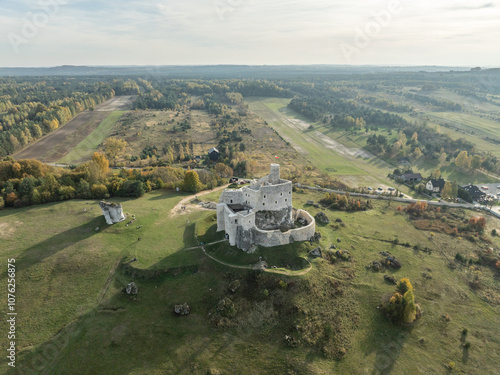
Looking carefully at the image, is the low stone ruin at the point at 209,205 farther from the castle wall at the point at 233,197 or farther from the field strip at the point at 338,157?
the field strip at the point at 338,157

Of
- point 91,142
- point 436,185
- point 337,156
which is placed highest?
point 91,142

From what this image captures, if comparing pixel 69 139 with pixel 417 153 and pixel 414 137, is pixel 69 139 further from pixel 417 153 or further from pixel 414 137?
pixel 414 137

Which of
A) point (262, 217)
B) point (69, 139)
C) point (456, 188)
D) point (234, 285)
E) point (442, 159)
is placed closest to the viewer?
point (234, 285)

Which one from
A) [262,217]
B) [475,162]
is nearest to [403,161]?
[475,162]

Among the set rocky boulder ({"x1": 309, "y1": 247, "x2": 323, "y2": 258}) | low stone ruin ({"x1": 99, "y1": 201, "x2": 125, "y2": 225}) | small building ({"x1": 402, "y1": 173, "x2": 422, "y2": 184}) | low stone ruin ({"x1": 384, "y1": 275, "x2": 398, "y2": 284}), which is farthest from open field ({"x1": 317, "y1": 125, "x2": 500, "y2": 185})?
low stone ruin ({"x1": 99, "y1": 201, "x2": 125, "y2": 225})

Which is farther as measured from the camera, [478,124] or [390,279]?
[478,124]

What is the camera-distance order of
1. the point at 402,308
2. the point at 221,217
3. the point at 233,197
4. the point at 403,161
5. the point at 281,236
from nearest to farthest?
1. the point at 402,308
2. the point at 281,236
3. the point at 221,217
4. the point at 233,197
5. the point at 403,161
